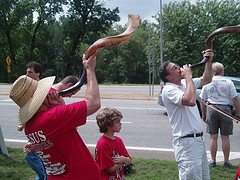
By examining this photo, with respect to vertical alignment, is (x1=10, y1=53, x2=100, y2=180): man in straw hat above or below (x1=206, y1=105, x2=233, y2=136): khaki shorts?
above

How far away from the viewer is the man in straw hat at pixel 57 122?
1.73 m

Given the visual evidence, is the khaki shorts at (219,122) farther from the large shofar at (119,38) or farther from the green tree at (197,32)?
the green tree at (197,32)

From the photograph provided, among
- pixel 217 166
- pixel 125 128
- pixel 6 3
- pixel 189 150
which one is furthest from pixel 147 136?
pixel 6 3

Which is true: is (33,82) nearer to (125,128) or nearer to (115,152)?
(115,152)

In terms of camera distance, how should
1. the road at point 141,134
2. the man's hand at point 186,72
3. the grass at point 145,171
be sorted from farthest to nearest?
the road at point 141,134 < the grass at point 145,171 < the man's hand at point 186,72

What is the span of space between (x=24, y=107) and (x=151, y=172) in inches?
115

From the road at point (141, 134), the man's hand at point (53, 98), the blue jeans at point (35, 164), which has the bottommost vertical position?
the road at point (141, 134)

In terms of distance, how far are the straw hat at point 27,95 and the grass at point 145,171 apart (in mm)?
2584

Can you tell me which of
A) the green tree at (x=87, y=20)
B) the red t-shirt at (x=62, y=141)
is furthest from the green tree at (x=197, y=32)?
the red t-shirt at (x=62, y=141)

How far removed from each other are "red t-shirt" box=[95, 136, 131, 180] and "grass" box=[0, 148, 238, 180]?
1468 mm

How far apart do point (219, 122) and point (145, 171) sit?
1.70 meters

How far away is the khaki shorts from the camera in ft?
14.7

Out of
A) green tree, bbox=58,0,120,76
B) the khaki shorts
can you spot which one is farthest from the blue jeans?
green tree, bbox=58,0,120,76

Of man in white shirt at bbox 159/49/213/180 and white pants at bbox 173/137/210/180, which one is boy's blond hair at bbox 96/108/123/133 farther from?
white pants at bbox 173/137/210/180
